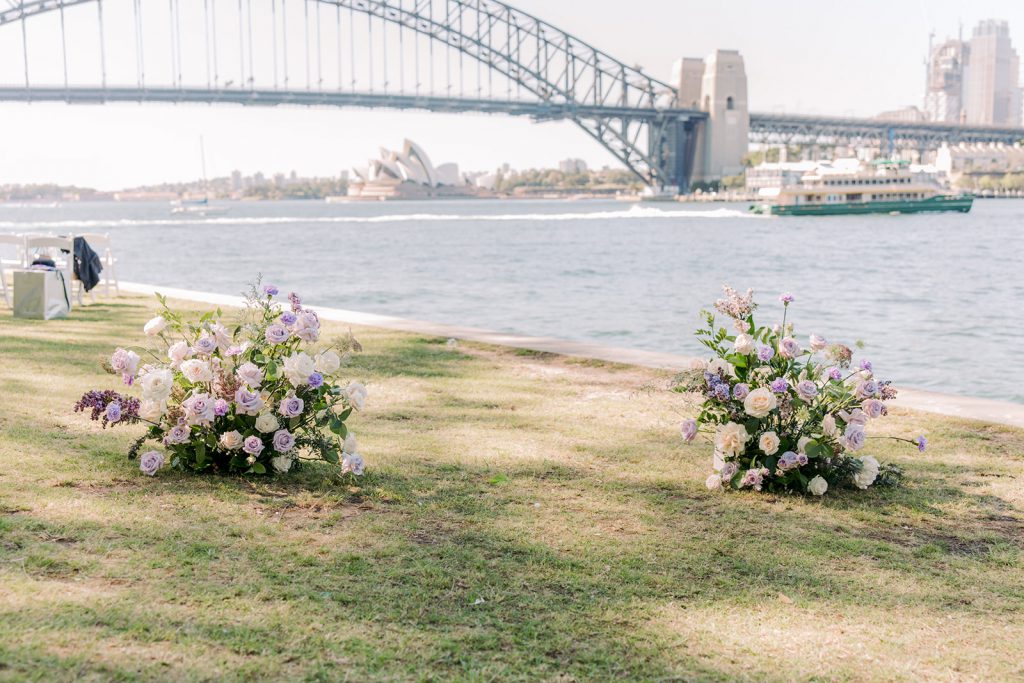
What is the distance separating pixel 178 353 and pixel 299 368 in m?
0.40

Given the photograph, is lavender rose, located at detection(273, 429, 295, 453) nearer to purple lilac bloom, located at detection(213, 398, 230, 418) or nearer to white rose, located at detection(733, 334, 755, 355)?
purple lilac bloom, located at detection(213, 398, 230, 418)

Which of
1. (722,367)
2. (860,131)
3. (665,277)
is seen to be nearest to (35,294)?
(722,367)

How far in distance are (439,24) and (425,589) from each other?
2185 inches

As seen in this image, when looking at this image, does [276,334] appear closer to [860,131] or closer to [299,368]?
[299,368]

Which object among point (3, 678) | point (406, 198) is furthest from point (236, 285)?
point (406, 198)

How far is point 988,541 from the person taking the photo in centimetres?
305

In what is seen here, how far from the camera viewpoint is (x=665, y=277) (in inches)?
867

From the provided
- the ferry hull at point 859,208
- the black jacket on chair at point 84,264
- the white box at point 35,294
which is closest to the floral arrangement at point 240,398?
the white box at point 35,294

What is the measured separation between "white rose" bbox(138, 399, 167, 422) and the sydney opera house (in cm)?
8546

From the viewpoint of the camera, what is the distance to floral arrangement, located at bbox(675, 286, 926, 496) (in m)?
3.31

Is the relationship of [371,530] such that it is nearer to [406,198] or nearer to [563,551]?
[563,551]

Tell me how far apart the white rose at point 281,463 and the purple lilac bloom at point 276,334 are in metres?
0.39

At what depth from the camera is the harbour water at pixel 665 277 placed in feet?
41.3

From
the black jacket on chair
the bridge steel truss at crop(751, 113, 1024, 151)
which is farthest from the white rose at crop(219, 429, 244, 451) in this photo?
the bridge steel truss at crop(751, 113, 1024, 151)
